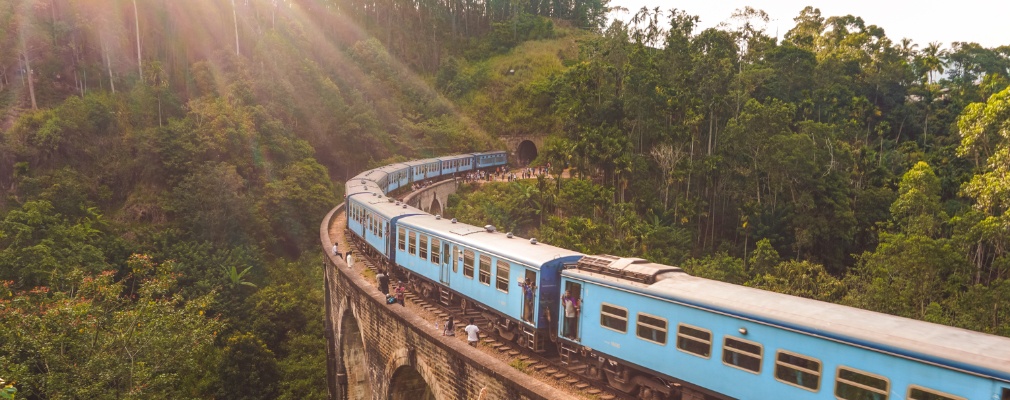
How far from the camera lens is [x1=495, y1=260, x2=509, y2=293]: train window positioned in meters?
11.2

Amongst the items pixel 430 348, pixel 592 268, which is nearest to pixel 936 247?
pixel 592 268

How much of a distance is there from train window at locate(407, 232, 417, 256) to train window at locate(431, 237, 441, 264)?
1.10 metres

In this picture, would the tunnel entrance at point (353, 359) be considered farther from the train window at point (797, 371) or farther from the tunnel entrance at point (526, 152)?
the tunnel entrance at point (526, 152)

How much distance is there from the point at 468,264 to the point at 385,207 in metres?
6.52

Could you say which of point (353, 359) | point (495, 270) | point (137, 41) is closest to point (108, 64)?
point (137, 41)

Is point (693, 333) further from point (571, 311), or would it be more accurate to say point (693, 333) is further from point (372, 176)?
point (372, 176)

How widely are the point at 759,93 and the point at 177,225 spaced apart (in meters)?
35.6

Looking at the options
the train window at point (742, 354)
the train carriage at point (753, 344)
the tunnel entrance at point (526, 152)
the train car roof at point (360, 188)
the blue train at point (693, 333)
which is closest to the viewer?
the train carriage at point (753, 344)

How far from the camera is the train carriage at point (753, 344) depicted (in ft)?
19.7

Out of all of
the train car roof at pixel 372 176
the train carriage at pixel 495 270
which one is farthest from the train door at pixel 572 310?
the train car roof at pixel 372 176

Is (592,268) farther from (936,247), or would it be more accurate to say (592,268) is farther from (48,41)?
(48,41)

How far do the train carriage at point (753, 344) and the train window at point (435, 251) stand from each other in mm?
4326

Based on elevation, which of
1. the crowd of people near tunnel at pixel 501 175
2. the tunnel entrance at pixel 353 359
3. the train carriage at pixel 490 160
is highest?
the train carriage at pixel 490 160

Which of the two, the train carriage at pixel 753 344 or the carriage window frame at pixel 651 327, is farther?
the carriage window frame at pixel 651 327
